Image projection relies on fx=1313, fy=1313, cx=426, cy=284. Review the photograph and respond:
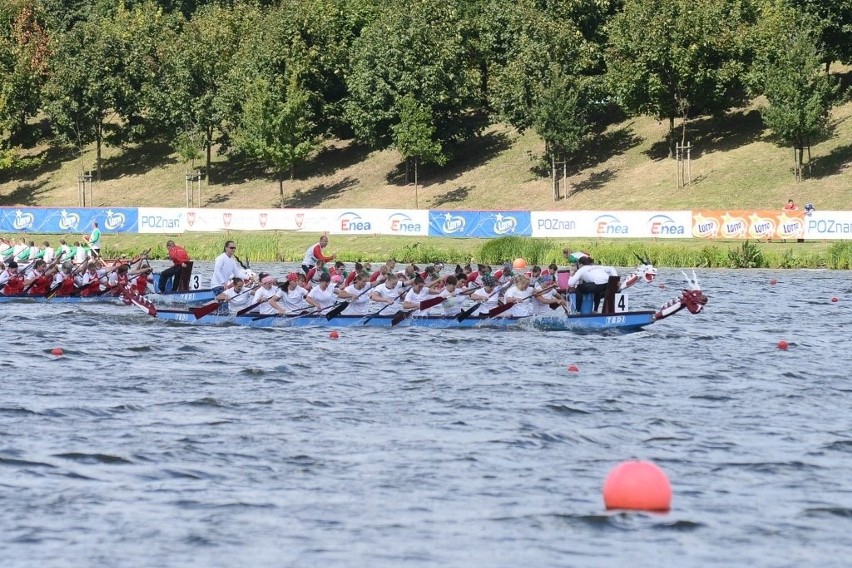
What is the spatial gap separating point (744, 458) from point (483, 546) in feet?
16.0

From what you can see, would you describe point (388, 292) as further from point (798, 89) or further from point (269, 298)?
point (798, 89)

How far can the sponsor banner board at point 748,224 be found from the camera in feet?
171

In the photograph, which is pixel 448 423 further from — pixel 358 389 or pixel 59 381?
pixel 59 381

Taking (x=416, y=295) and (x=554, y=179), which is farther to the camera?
(x=554, y=179)

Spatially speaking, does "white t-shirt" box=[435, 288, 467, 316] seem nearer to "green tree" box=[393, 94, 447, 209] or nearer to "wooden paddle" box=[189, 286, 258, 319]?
"wooden paddle" box=[189, 286, 258, 319]

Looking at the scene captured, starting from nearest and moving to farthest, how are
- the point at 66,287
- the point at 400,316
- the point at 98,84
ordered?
the point at 400,316
the point at 66,287
the point at 98,84

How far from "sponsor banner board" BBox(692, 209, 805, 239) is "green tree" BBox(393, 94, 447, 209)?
20868 mm

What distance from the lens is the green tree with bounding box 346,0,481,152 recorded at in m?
74.0

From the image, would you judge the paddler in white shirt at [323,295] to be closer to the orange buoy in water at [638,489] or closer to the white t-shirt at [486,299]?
the white t-shirt at [486,299]

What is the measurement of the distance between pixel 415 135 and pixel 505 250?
67.3 feet

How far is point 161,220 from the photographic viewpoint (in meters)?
64.6

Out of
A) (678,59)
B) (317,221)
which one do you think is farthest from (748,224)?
(317,221)

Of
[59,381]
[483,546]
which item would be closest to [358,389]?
[59,381]

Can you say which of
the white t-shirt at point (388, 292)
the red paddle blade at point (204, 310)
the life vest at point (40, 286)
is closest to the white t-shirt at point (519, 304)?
the white t-shirt at point (388, 292)
